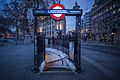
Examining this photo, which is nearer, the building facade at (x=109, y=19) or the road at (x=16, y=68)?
the road at (x=16, y=68)

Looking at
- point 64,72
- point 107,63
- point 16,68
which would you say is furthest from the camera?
point 107,63

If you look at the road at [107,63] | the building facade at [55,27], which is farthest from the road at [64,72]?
the building facade at [55,27]

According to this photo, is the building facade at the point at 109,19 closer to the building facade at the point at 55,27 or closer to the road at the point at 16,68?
the building facade at the point at 55,27

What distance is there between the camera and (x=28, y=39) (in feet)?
187

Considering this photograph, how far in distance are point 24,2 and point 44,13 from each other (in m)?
39.1

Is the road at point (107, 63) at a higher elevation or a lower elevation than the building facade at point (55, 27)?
lower

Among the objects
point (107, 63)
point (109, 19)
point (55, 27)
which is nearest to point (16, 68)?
point (107, 63)

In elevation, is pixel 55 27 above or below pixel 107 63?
above

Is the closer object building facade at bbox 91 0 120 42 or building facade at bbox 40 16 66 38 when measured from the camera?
building facade at bbox 40 16 66 38

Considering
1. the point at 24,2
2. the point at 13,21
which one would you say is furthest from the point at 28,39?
the point at 24,2

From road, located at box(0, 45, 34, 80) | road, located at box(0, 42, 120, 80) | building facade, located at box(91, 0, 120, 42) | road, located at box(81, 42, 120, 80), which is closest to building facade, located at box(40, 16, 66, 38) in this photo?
road, located at box(81, 42, 120, 80)

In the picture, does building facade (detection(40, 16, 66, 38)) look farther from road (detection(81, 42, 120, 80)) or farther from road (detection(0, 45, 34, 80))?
road (detection(0, 45, 34, 80))

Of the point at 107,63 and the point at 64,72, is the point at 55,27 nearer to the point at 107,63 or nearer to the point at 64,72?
the point at 107,63

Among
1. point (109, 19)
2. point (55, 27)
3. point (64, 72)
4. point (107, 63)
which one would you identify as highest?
point (109, 19)
